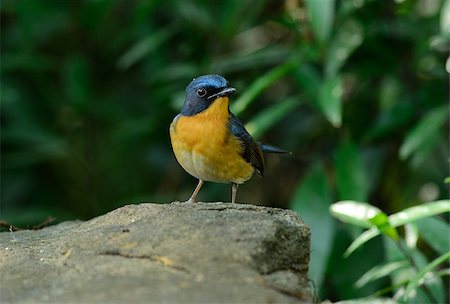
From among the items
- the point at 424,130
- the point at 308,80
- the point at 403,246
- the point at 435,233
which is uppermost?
the point at 308,80

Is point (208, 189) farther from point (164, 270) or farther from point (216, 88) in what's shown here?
point (164, 270)

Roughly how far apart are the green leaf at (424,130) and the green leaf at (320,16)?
0.95 m

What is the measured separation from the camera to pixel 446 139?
716 cm

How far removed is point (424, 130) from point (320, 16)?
1.11 metres

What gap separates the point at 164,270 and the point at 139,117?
6309 millimetres

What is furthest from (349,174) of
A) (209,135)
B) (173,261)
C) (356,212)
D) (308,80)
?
(173,261)

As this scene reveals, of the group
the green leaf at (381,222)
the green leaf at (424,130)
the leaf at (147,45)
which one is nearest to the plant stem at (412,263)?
the green leaf at (381,222)

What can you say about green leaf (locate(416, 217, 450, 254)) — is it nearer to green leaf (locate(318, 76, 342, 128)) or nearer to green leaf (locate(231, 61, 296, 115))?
green leaf (locate(318, 76, 342, 128))

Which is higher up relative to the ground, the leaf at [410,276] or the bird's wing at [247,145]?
the bird's wing at [247,145]

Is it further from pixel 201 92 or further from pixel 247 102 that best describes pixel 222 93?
pixel 247 102

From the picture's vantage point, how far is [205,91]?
5398 millimetres

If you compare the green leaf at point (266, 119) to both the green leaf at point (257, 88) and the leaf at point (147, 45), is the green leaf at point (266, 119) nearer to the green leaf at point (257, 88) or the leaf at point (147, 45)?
the green leaf at point (257, 88)

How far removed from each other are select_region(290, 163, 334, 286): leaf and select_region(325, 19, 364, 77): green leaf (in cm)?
85

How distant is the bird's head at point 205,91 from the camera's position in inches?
211
